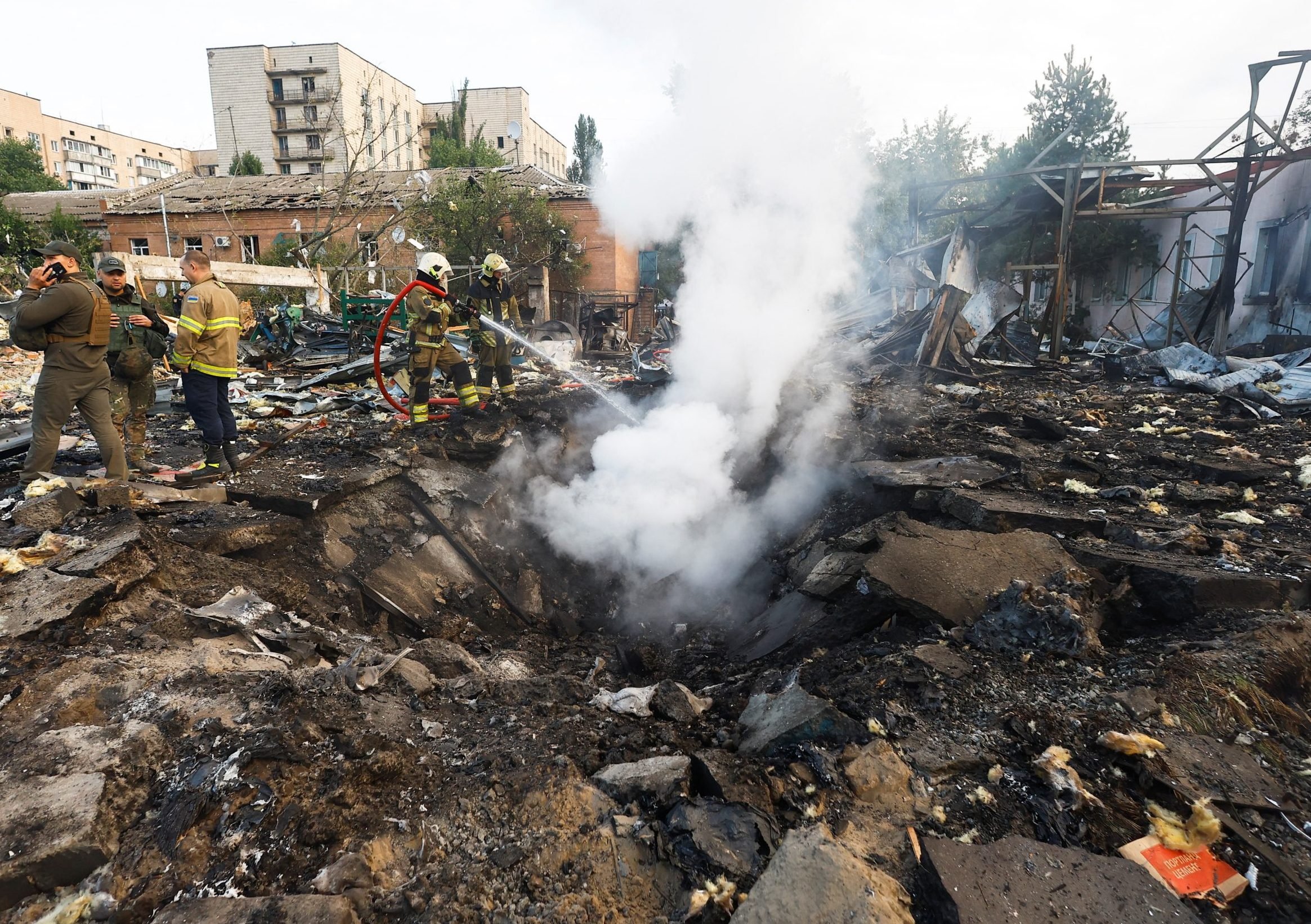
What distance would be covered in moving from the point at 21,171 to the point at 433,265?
45.8 metres

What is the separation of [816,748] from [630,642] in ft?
8.74

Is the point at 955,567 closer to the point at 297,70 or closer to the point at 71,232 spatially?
the point at 71,232

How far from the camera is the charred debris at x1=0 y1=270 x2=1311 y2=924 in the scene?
196 cm

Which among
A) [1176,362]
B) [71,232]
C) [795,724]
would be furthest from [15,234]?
[1176,362]

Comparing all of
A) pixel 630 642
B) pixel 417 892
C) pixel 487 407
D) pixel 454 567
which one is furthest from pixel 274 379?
pixel 417 892

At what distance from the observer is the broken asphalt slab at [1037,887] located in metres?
1.83

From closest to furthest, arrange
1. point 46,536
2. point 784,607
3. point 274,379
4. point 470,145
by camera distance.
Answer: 1. point 46,536
2. point 784,607
3. point 274,379
4. point 470,145

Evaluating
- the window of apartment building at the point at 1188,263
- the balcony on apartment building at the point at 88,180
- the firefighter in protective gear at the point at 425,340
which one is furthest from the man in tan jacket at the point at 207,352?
the balcony on apartment building at the point at 88,180

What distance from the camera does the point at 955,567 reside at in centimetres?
377

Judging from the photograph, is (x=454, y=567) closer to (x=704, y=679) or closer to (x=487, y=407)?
(x=704, y=679)

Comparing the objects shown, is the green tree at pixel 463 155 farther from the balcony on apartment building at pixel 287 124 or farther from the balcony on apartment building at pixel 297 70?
the balcony on apartment building at pixel 287 124

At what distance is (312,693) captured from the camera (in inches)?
108

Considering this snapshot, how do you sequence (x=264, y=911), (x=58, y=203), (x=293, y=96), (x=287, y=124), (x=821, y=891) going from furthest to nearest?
(x=287, y=124) → (x=293, y=96) → (x=58, y=203) → (x=821, y=891) → (x=264, y=911)

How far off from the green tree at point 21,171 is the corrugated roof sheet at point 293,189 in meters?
13.4
